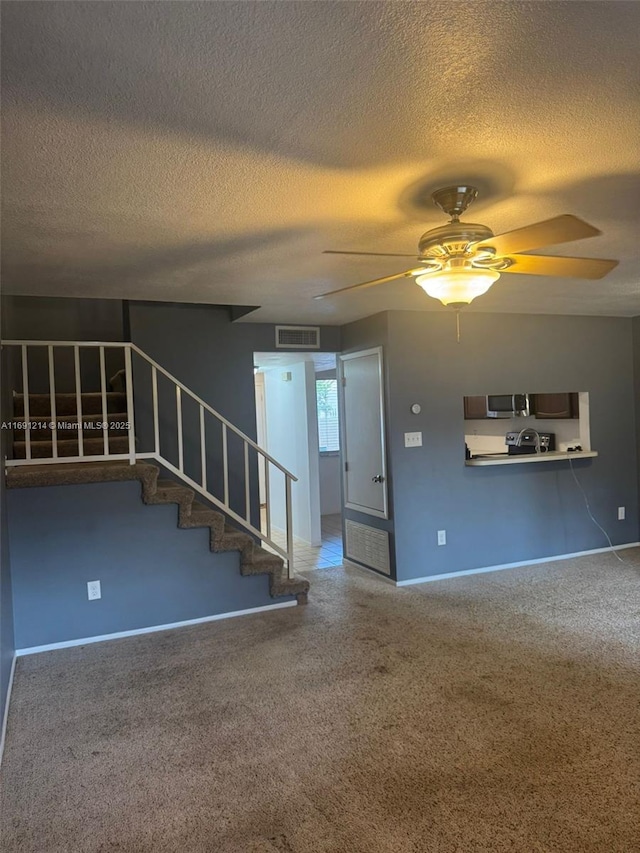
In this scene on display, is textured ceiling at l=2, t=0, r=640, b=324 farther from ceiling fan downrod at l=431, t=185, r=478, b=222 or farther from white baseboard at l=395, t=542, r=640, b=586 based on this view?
white baseboard at l=395, t=542, r=640, b=586

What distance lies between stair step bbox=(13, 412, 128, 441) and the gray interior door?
2.00 m

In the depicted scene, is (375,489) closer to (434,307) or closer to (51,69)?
(434,307)

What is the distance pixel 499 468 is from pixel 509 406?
3.53 ft

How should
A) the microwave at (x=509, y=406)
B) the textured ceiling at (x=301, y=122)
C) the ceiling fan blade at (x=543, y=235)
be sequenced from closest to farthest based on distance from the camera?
the textured ceiling at (x=301, y=122) → the ceiling fan blade at (x=543, y=235) → the microwave at (x=509, y=406)

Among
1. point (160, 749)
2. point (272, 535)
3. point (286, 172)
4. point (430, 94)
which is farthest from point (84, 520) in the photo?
point (272, 535)

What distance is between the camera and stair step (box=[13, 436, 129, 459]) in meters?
4.02

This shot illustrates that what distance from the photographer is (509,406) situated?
19.9ft

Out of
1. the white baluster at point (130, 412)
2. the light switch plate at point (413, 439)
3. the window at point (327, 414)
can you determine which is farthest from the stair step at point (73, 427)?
the window at point (327, 414)

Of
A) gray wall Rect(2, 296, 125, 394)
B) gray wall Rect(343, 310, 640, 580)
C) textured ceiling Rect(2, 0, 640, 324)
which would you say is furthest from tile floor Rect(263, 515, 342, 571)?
textured ceiling Rect(2, 0, 640, 324)

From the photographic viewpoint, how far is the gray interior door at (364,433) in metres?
4.92

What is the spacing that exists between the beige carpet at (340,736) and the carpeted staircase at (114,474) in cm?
36

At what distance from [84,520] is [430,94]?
10.6 ft

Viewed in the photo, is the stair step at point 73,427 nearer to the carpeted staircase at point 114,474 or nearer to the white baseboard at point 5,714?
the carpeted staircase at point 114,474

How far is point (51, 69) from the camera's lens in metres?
1.36
